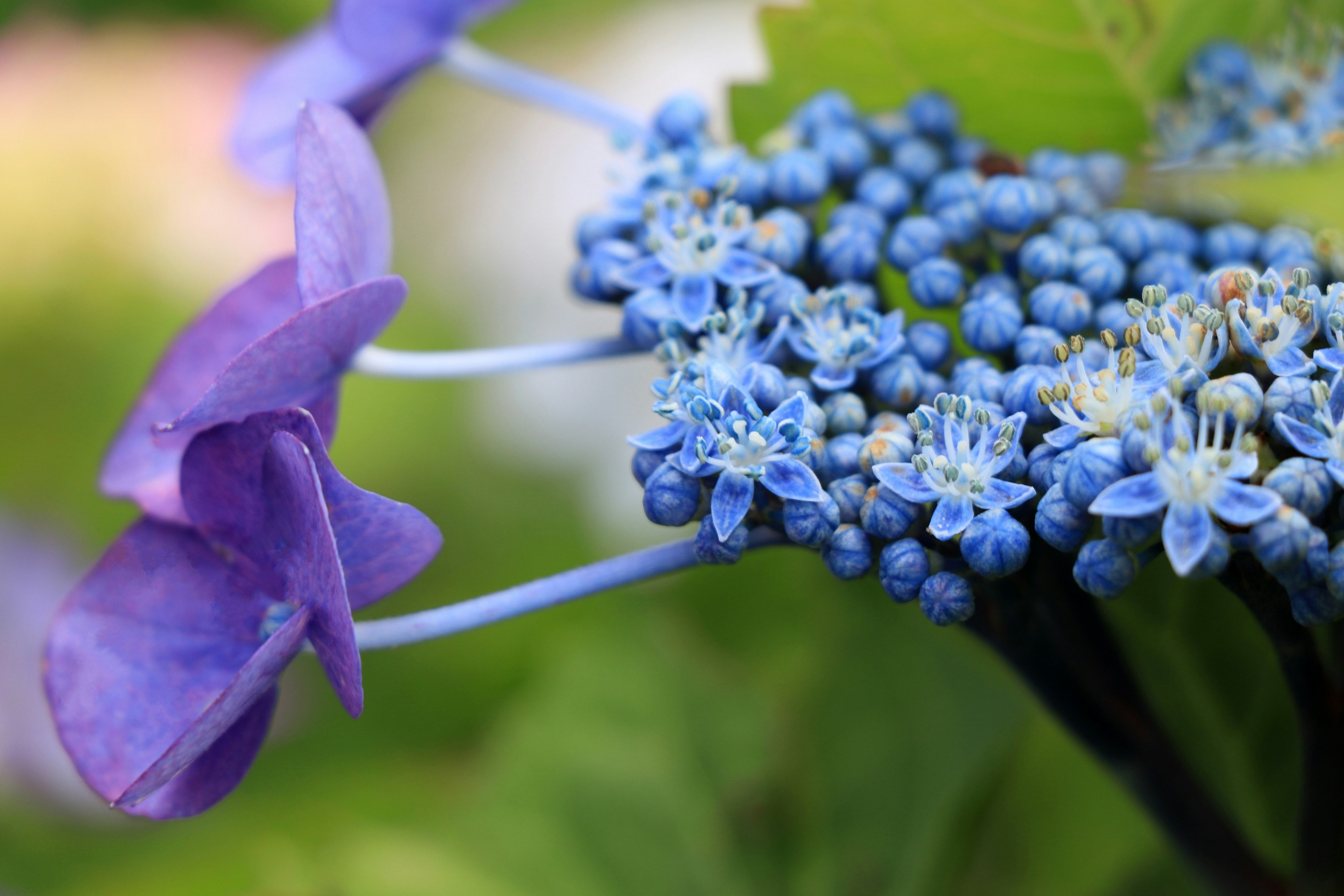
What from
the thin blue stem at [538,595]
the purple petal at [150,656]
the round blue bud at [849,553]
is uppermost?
the round blue bud at [849,553]

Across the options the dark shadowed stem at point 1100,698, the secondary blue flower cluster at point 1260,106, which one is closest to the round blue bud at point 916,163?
the secondary blue flower cluster at point 1260,106

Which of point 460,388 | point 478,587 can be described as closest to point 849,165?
point 478,587

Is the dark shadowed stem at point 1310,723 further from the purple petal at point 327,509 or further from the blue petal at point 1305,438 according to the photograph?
the purple petal at point 327,509

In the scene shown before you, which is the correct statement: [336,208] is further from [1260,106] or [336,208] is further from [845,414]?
[1260,106]

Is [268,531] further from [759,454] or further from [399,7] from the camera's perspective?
[399,7]

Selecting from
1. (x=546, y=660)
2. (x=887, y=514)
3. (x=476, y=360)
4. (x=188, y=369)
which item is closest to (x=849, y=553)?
(x=887, y=514)

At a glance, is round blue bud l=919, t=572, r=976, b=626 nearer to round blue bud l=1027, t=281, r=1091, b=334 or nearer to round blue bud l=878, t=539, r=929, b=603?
round blue bud l=878, t=539, r=929, b=603
